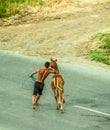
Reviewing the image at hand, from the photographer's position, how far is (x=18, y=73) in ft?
75.7

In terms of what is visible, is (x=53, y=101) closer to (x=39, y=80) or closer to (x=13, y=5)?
(x=39, y=80)

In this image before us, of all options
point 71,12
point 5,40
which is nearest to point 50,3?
point 71,12

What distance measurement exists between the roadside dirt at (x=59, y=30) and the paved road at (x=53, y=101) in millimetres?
1748

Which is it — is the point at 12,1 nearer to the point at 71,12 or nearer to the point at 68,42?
the point at 71,12

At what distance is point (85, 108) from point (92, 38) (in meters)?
9.77

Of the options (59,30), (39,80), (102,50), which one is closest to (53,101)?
(39,80)

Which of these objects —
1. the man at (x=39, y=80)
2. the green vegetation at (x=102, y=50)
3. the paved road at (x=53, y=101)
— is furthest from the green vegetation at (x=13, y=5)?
the man at (x=39, y=80)

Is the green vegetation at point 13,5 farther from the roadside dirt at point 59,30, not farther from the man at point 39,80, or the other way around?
the man at point 39,80

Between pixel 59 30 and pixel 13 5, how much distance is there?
170 inches

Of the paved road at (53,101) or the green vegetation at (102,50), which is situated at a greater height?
the green vegetation at (102,50)

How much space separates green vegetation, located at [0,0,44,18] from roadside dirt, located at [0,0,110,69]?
62 cm

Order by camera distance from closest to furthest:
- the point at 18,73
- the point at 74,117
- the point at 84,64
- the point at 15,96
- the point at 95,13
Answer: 1. the point at 74,117
2. the point at 15,96
3. the point at 18,73
4. the point at 84,64
5. the point at 95,13

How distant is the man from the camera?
18.0 metres

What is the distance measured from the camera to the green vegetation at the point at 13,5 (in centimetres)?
3250
